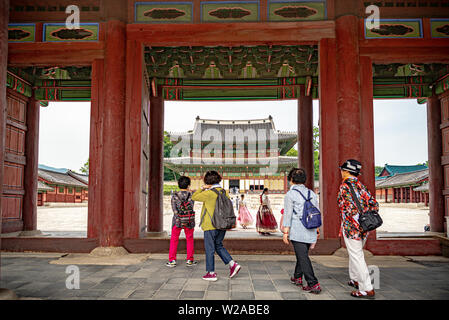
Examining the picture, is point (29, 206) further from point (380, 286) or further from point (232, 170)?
point (232, 170)

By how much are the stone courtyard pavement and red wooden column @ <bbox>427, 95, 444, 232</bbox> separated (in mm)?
3227

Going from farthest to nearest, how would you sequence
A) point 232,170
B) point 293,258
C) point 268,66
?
point 232,170
point 268,66
point 293,258

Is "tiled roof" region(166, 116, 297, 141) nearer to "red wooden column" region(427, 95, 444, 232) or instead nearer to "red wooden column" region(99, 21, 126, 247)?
"red wooden column" region(427, 95, 444, 232)

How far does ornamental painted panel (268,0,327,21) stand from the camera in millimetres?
5773

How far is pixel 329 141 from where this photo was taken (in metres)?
5.57

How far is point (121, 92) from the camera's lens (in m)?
5.68

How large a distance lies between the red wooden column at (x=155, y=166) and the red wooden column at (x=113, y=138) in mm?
2589

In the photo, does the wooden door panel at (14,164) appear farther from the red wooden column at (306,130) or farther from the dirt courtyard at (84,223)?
the red wooden column at (306,130)

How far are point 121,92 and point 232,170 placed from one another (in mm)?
26396

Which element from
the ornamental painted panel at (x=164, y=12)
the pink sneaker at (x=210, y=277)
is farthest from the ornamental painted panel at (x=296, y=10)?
the pink sneaker at (x=210, y=277)

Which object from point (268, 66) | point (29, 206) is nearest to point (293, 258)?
point (268, 66)

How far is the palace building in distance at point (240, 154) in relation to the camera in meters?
30.7

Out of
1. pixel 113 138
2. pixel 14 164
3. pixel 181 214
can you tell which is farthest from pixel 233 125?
pixel 181 214

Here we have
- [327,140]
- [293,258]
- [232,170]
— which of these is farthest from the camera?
[232,170]
